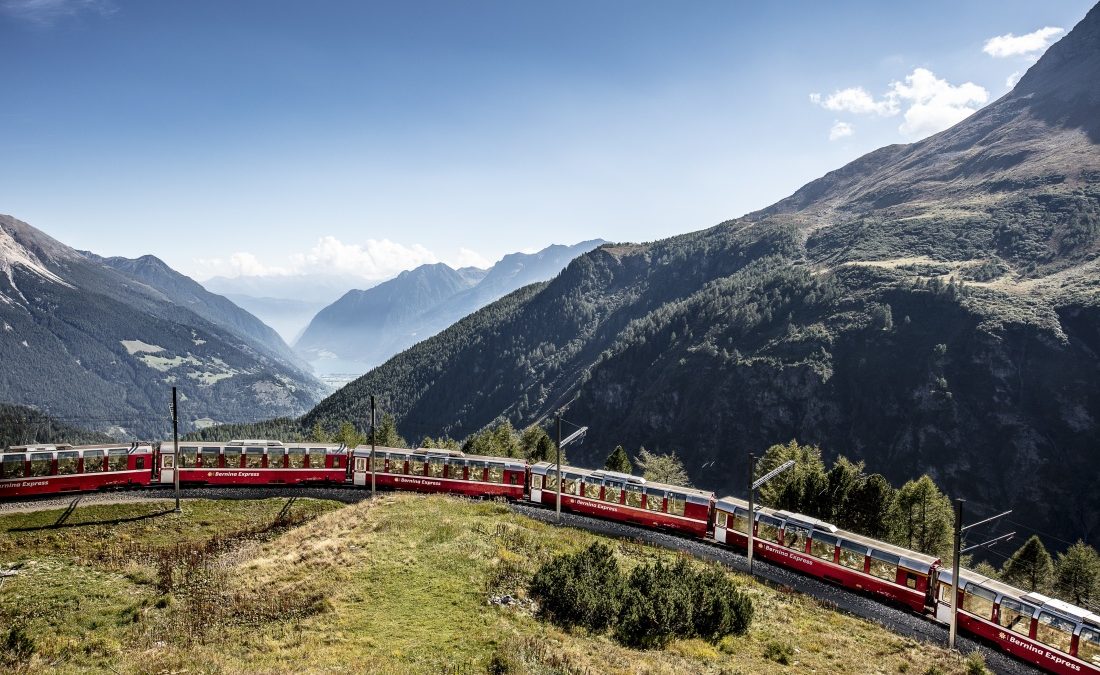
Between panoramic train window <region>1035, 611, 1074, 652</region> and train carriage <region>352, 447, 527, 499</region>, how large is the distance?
3275cm

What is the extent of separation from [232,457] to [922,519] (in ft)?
211

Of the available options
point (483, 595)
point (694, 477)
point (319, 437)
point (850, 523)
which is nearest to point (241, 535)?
point (483, 595)

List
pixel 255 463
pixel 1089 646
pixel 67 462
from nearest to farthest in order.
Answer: pixel 1089 646
pixel 67 462
pixel 255 463

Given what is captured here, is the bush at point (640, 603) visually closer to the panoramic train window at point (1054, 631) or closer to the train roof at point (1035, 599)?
the train roof at point (1035, 599)

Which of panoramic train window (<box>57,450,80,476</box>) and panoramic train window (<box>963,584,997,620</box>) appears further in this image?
panoramic train window (<box>57,450,80,476</box>)

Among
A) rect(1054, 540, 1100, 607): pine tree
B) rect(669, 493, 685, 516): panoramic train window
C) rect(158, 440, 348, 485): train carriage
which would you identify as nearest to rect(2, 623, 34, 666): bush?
rect(158, 440, 348, 485): train carriage

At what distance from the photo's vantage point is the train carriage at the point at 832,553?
34.2 meters

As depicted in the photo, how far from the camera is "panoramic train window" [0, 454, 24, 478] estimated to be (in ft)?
146

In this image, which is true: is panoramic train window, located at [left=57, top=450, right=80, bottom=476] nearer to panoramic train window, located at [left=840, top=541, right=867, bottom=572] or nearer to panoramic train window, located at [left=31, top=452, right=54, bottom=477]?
panoramic train window, located at [left=31, top=452, right=54, bottom=477]

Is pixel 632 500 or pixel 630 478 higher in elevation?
pixel 630 478

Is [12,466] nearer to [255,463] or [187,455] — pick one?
[187,455]

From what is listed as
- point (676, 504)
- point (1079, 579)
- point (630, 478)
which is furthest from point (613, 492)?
point (1079, 579)

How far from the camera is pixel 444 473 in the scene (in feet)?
172

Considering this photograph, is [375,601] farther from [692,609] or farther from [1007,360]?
[1007,360]
